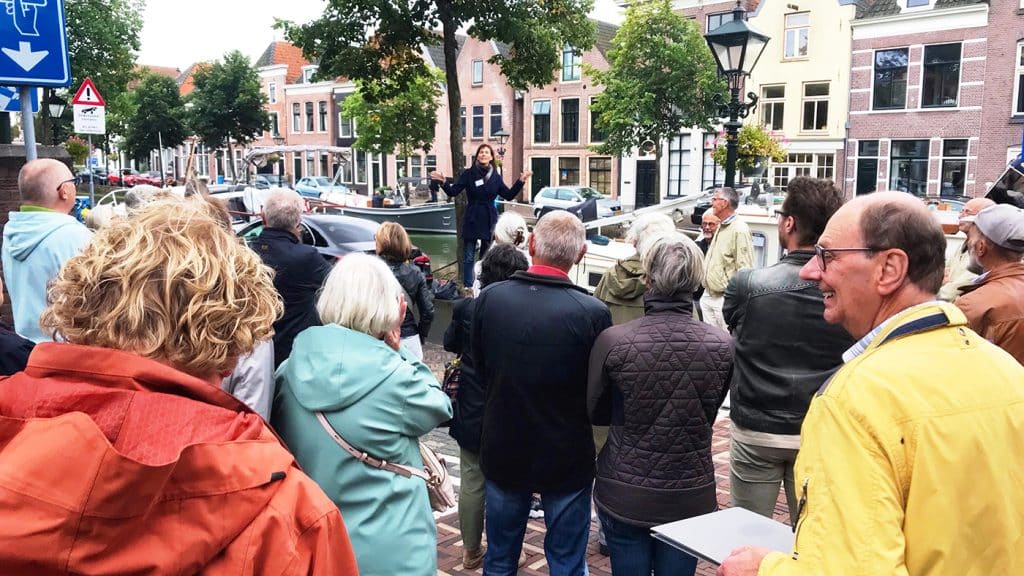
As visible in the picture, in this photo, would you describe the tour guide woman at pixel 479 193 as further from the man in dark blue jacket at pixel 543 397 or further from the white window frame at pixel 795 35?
the white window frame at pixel 795 35

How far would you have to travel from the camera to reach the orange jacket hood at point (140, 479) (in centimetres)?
103

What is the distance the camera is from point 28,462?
1038 millimetres

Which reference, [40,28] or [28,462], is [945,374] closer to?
[28,462]

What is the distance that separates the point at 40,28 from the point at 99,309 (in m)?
4.02

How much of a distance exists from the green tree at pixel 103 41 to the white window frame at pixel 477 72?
1806 centimetres

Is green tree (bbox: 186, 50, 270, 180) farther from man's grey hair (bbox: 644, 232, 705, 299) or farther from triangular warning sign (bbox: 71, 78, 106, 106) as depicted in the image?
man's grey hair (bbox: 644, 232, 705, 299)

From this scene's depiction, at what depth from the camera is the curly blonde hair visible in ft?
4.25

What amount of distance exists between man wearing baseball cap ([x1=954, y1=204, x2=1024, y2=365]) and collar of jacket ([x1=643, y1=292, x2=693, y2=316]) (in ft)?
4.62

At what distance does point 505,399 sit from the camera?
10.2ft

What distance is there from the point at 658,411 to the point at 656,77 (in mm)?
26610

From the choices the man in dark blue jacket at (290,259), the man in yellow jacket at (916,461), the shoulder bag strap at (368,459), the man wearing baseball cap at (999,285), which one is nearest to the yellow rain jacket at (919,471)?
the man in yellow jacket at (916,461)

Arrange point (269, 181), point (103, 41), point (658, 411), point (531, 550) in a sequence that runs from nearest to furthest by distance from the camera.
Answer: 1. point (658, 411)
2. point (531, 550)
3. point (103, 41)
4. point (269, 181)

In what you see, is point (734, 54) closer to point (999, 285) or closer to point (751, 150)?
point (999, 285)

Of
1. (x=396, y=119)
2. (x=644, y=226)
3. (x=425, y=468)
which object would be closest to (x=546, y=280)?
(x=425, y=468)
